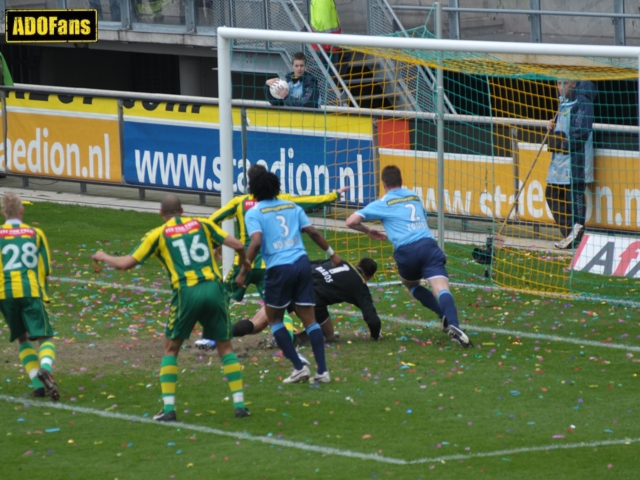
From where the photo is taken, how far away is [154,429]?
7957mm

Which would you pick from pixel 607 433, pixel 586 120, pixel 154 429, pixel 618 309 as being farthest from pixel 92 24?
pixel 607 433

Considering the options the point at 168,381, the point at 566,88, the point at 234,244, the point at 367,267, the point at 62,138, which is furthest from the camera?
the point at 62,138

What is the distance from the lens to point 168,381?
8039 mm

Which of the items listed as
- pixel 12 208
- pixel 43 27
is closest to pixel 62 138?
pixel 43 27

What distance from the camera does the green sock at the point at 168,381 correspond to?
8039 mm

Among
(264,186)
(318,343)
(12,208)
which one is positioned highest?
(264,186)

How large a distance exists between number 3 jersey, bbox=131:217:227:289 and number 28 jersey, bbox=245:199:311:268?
73 cm

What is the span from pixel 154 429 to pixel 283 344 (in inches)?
54.2

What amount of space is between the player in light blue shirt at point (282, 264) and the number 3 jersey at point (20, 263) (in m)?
1.60

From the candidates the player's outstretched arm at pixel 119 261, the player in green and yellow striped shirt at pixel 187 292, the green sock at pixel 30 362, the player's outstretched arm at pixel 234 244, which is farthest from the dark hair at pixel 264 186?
the green sock at pixel 30 362

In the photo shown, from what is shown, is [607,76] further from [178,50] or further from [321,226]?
[178,50]

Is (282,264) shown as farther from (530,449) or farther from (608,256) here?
(608,256)

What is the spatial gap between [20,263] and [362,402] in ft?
9.30

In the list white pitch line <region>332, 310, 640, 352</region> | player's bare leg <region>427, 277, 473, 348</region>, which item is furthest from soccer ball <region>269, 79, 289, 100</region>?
player's bare leg <region>427, 277, 473, 348</region>
